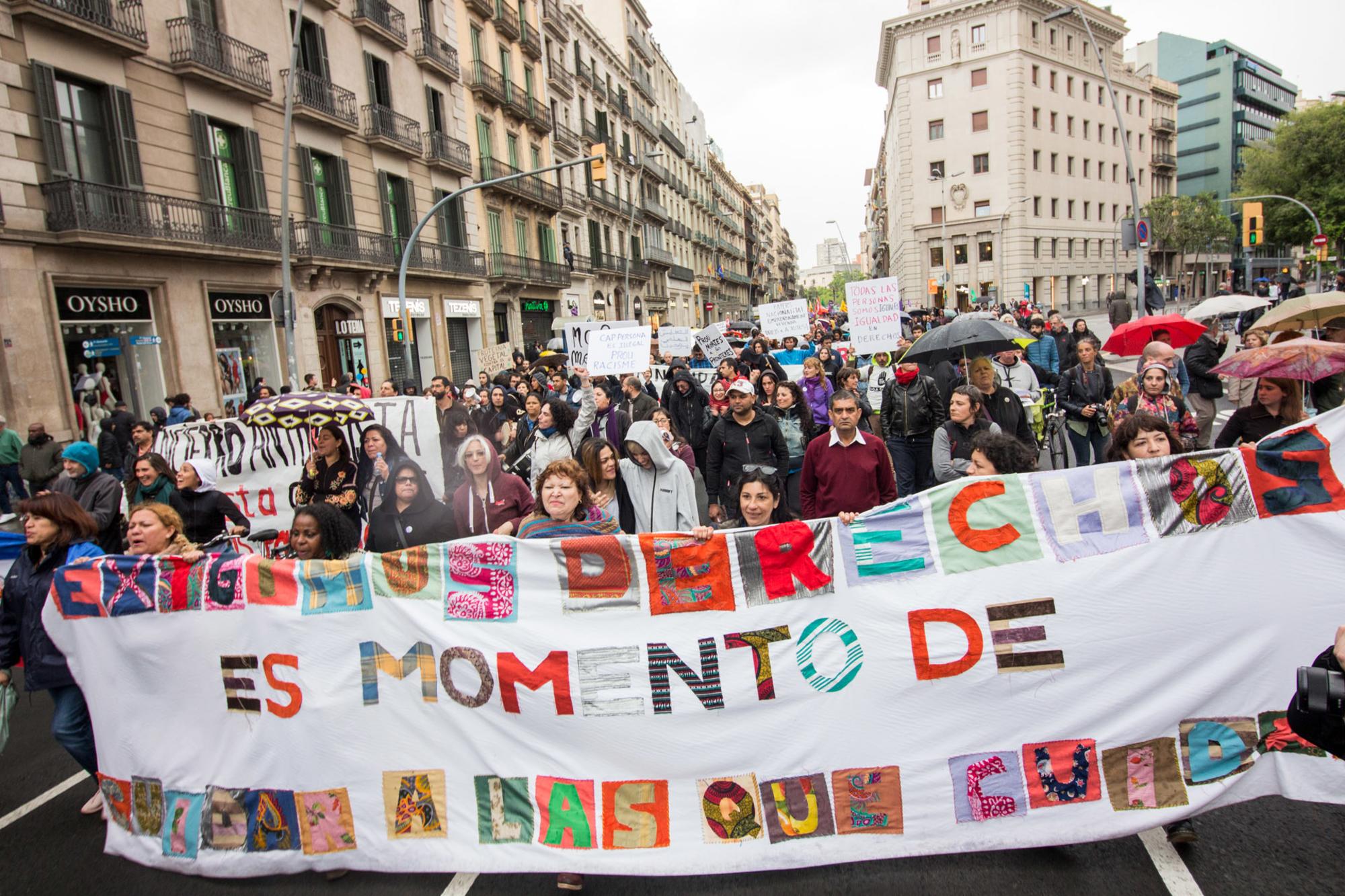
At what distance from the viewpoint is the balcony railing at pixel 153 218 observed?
14.2m

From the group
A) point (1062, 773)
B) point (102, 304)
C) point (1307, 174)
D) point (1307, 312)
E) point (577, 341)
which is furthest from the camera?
point (1307, 174)

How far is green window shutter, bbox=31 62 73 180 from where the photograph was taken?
13.9 meters

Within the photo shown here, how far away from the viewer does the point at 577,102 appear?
4338 cm

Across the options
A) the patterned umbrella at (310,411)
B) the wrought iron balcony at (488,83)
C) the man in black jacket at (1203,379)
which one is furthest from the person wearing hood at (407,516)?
the wrought iron balcony at (488,83)

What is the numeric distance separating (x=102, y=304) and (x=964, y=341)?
15578 mm

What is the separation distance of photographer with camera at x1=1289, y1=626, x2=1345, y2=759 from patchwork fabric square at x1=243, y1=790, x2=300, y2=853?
3.61 metres

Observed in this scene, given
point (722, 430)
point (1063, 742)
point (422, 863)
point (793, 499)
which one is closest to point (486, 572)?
point (422, 863)

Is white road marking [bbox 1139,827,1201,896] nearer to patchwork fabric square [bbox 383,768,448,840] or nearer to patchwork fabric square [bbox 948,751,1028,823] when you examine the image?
patchwork fabric square [bbox 948,751,1028,823]

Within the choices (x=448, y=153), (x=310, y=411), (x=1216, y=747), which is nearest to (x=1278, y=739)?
(x=1216, y=747)

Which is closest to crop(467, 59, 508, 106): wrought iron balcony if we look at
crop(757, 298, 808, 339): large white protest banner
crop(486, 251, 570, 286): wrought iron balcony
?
crop(486, 251, 570, 286): wrought iron balcony

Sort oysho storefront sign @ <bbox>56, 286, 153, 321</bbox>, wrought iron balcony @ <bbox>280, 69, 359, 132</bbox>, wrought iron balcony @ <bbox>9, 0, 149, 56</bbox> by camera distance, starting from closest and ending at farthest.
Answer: wrought iron balcony @ <bbox>9, 0, 149, 56</bbox>
oysho storefront sign @ <bbox>56, 286, 153, 321</bbox>
wrought iron balcony @ <bbox>280, 69, 359, 132</bbox>

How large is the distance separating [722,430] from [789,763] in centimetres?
358

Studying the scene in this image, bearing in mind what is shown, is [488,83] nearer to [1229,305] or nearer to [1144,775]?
[1229,305]

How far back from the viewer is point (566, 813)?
10.9ft
